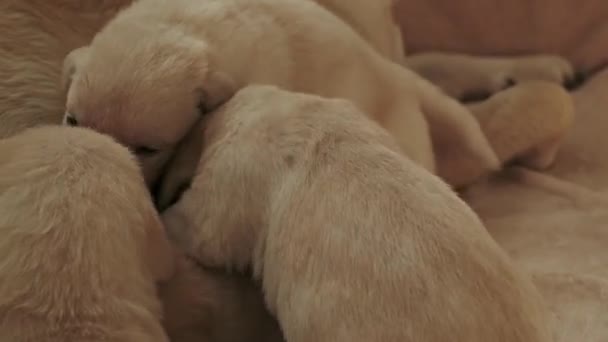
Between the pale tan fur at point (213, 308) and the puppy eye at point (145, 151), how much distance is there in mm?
194

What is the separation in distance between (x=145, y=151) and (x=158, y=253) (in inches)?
9.0

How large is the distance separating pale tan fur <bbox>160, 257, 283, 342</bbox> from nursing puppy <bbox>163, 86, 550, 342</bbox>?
0.02 metres

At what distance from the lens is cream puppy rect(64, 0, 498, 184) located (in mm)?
1080

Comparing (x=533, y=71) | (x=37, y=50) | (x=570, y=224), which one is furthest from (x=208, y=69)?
(x=533, y=71)

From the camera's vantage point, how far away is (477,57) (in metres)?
1.81

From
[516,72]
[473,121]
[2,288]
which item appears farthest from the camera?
[516,72]

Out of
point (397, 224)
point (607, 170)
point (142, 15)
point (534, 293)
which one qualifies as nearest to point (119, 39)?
point (142, 15)

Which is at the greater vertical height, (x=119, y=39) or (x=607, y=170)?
(x=119, y=39)

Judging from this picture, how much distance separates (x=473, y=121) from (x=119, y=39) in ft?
1.96

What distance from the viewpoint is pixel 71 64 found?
116 cm

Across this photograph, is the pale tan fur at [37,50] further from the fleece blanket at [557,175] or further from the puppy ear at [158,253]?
the fleece blanket at [557,175]

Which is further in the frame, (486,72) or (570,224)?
(486,72)

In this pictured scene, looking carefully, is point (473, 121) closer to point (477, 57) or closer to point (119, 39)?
point (477, 57)

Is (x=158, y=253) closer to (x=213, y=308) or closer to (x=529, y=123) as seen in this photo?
(x=213, y=308)
